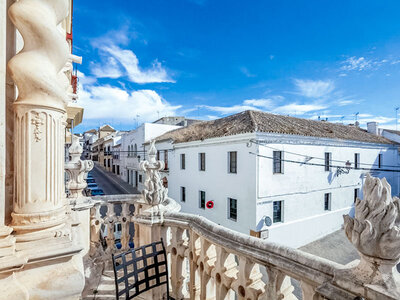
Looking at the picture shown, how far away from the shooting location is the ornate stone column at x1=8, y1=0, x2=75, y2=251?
1364 millimetres

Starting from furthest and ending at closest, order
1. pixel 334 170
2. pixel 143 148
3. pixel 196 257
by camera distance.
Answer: pixel 143 148 < pixel 334 170 < pixel 196 257

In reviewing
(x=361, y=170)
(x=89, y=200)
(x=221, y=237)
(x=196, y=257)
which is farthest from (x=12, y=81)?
Answer: (x=361, y=170)

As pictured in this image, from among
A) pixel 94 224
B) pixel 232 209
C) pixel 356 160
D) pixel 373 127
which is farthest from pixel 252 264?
pixel 373 127

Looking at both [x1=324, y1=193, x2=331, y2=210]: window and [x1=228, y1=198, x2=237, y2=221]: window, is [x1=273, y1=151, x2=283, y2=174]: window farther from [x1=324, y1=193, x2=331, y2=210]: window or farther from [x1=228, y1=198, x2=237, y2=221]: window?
[x1=324, y1=193, x2=331, y2=210]: window

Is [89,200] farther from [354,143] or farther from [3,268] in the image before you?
[354,143]

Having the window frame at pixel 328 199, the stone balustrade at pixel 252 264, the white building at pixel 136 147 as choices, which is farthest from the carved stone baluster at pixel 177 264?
the white building at pixel 136 147

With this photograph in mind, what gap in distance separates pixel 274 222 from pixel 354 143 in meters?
9.21

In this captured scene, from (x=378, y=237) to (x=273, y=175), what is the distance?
10.9 m

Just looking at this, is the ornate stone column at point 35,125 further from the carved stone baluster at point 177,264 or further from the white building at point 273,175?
the white building at point 273,175

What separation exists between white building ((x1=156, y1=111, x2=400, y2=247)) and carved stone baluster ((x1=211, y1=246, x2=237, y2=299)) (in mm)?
9285

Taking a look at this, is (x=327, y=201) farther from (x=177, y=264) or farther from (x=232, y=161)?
(x=177, y=264)

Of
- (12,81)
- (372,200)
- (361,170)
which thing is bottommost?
(361,170)

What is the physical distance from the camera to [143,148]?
21.7 meters

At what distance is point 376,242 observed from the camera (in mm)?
1232
